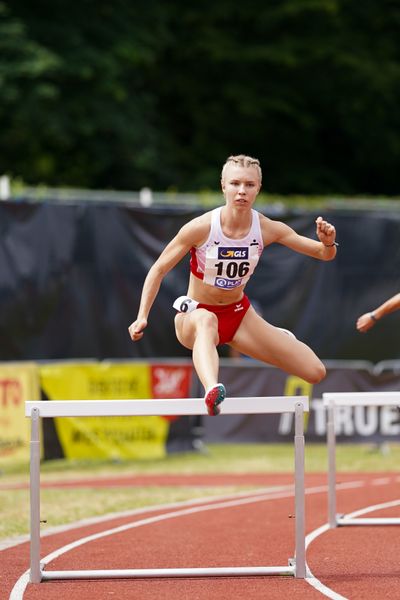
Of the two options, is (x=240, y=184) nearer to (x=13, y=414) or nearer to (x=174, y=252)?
→ (x=174, y=252)

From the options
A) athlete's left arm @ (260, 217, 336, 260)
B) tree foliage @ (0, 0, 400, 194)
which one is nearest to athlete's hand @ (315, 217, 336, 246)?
athlete's left arm @ (260, 217, 336, 260)

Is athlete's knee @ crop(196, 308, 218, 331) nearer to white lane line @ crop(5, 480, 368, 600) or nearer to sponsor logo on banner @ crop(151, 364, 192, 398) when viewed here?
white lane line @ crop(5, 480, 368, 600)

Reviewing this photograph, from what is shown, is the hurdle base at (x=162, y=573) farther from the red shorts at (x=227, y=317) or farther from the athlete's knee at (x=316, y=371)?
the red shorts at (x=227, y=317)

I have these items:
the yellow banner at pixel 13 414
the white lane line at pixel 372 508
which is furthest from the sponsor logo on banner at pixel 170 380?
the white lane line at pixel 372 508

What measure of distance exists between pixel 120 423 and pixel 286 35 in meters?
20.1

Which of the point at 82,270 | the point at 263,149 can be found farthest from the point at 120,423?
the point at 263,149

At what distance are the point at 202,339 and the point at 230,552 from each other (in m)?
2.18

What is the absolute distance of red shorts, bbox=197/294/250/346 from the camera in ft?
29.3

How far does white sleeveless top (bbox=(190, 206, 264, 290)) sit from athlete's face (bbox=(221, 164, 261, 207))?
223mm

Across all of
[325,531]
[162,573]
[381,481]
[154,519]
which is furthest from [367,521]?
[381,481]

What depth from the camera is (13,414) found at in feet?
50.7

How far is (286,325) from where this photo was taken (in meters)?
18.8

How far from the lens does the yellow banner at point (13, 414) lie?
50.6 feet

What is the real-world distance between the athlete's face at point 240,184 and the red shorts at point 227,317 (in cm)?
74
